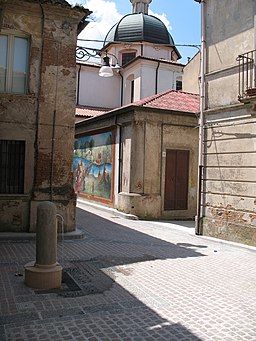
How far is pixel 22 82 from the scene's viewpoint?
37.7 feet

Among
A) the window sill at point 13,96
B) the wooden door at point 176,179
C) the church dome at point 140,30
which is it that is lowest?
the wooden door at point 176,179

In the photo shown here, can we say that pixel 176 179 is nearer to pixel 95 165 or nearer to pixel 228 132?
pixel 95 165

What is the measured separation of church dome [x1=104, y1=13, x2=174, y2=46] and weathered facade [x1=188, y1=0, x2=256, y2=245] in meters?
20.8

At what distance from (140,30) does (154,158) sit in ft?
66.4

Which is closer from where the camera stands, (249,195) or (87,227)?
(249,195)

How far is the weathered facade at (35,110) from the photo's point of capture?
11.2m

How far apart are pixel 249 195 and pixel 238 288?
14.8 feet

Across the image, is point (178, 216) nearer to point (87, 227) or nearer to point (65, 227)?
point (87, 227)

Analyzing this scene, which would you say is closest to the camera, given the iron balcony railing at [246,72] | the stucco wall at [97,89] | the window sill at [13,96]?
the iron balcony railing at [246,72]

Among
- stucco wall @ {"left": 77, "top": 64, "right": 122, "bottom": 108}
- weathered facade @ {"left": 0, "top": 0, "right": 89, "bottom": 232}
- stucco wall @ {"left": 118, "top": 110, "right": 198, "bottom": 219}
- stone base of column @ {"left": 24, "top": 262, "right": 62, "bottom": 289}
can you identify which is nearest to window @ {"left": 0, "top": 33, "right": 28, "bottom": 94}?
weathered facade @ {"left": 0, "top": 0, "right": 89, "bottom": 232}

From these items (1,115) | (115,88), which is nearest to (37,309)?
(1,115)

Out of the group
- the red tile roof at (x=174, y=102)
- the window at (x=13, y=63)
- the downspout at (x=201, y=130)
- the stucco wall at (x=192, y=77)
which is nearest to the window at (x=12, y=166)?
the window at (x=13, y=63)

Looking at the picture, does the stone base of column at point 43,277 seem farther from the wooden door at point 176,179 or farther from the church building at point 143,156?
the wooden door at point 176,179

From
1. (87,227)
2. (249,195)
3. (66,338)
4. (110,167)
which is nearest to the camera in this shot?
(66,338)
